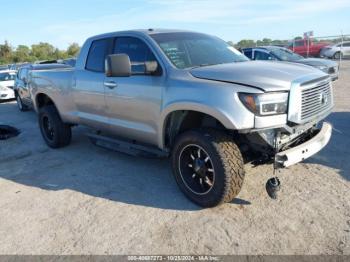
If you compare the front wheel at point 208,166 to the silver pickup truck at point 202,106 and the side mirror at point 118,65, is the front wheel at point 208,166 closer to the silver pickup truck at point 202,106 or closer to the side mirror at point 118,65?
the silver pickup truck at point 202,106

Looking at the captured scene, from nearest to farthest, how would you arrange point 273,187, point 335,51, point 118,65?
point 273,187
point 118,65
point 335,51

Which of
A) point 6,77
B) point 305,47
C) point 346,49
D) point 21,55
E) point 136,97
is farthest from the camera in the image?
point 21,55

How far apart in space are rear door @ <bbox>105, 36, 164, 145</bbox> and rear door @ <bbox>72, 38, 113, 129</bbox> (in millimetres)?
202

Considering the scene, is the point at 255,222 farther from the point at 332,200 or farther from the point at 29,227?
the point at 29,227

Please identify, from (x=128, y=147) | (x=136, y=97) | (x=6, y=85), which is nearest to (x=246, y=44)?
(x=6, y=85)

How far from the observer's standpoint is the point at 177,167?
13.9 ft

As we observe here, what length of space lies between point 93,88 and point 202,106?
232 cm

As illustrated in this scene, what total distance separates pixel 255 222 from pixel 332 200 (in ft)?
3.19

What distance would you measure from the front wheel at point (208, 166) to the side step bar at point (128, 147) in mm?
453

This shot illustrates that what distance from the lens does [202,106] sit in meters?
3.72

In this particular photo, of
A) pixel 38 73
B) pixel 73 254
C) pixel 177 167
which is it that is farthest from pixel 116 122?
pixel 38 73

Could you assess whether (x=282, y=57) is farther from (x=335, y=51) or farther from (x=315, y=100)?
(x=335, y=51)

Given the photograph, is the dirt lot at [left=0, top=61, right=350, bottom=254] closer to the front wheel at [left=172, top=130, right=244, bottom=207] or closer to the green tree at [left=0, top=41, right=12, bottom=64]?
the front wheel at [left=172, top=130, right=244, bottom=207]

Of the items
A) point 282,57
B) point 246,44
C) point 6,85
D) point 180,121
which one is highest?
point 180,121
